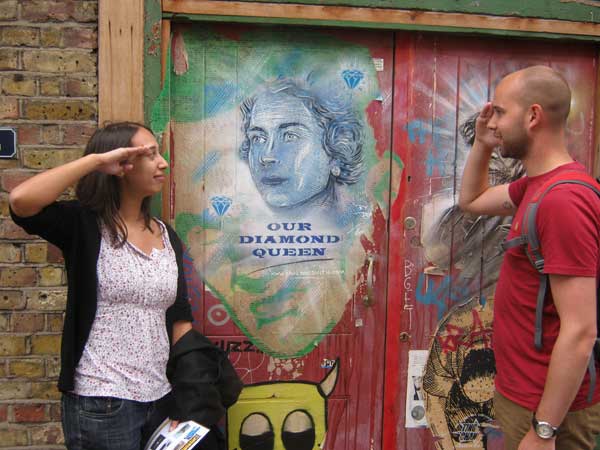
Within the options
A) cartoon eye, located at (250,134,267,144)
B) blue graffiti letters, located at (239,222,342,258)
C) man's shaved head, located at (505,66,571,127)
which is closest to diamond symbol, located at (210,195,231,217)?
blue graffiti letters, located at (239,222,342,258)

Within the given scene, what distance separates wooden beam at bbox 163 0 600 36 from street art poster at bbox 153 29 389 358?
149 mm

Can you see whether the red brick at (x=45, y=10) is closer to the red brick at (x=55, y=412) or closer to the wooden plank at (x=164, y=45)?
the wooden plank at (x=164, y=45)

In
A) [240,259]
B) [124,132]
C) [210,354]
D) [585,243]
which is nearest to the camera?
[585,243]

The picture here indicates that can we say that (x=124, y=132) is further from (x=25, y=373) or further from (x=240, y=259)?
(x=25, y=373)

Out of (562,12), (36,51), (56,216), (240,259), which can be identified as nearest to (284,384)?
(240,259)

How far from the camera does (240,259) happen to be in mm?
3141

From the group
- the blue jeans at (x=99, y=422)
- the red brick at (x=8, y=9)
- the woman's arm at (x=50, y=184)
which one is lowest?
the blue jeans at (x=99, y=422)

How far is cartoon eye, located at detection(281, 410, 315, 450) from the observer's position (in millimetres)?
3223

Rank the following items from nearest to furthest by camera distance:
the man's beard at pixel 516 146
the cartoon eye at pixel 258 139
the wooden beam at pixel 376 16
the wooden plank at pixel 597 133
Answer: the man's beard at pixel 516 146 < the wooden beam at pixel 376 16 < the cartoon eye at pixel 258 139 < the wooden plank at pixel 597 133

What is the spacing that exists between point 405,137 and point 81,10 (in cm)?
165

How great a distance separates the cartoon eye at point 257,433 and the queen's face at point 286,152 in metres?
1.09

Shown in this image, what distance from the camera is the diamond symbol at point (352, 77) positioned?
315cm

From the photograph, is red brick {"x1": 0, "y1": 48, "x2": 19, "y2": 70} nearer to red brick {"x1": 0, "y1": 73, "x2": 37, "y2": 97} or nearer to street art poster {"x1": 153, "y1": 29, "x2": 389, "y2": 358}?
red brick {"x1": 0, "y1": 73, "x2": 37, "y2": 97}

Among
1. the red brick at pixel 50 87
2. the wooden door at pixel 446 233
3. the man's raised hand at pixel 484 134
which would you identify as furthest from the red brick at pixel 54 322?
the man's raised hand at pixel 484 134
